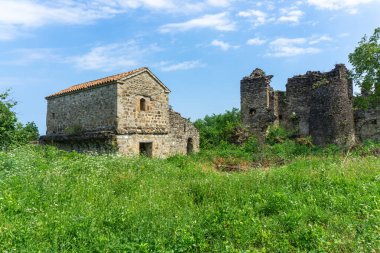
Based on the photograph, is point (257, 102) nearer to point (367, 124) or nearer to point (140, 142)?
point (367, 124)

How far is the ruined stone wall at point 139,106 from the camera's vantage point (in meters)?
19.3

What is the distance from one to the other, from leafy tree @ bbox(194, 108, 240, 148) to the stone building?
1.89 metres

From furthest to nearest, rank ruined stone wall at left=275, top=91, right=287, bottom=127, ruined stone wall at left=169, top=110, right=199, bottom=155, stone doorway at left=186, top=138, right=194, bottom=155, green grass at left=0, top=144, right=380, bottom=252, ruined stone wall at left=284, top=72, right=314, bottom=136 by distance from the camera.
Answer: ruined stone wall at left=275, top=91, right=287, bottom=127, ruined stone wall at left=284, top=72, right=314, bottom=136, stone doorway at left=186, top=138, right=194, bottom=155, ruined stone wall at left=169, top=110, right=199, bottom=155, green grass at left=0, top=144, right=380, bottom=252

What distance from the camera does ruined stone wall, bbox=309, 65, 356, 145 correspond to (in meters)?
20.2

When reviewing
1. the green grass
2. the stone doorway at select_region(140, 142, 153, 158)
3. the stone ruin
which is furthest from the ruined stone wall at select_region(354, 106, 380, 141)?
the green grass

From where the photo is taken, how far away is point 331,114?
20312 mm

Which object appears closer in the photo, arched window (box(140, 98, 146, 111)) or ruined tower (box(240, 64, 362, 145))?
ruined tower (box(240, 64, 362, 145))

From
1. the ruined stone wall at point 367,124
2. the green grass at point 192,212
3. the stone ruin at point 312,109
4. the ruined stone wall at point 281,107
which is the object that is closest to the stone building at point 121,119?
the stone ruin at point 312,109

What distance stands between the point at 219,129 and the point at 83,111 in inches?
420

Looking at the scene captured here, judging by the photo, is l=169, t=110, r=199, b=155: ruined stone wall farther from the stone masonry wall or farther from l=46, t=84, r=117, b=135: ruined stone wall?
the stone masonry wall

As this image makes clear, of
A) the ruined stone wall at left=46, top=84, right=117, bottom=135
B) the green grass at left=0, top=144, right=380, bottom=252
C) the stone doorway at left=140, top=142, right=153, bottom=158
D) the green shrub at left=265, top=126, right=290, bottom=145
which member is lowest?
the green grass at left=0, top=144, right=380, bottom=252

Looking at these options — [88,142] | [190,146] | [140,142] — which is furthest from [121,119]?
[190,146]

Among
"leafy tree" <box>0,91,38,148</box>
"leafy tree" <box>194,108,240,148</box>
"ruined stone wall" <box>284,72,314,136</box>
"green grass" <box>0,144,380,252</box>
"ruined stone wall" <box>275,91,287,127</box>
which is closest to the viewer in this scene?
"green grass" <box>0,144,380,252</box>

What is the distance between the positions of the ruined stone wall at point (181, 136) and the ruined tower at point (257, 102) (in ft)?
15.6
